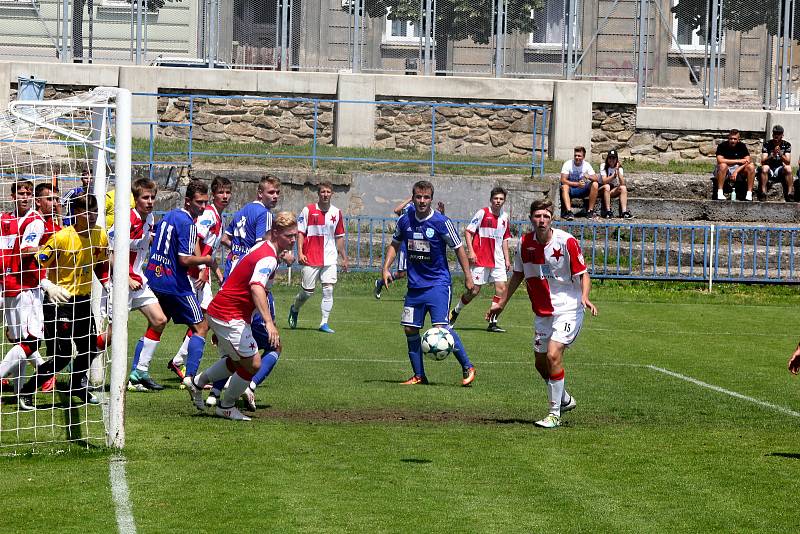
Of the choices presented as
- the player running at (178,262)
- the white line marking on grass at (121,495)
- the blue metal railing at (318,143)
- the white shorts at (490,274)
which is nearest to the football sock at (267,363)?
the player running at (178,262)

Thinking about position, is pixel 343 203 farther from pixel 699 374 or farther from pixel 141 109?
pixel 699 374

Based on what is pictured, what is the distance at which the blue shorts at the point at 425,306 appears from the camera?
1359 cm

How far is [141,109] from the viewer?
96.5ft

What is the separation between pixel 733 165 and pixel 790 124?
Result: 3.44 meters

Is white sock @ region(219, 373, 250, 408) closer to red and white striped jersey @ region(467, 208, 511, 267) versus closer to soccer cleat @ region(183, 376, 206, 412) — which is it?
soccer cleat @ region(183, 376, 206, 412)

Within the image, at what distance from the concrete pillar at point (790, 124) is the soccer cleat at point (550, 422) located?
70.3 ft

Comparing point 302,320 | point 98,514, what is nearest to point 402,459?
point 98,514

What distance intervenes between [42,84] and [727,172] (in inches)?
593

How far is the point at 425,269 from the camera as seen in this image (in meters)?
13.7

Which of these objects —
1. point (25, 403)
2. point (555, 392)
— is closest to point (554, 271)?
point (555, 392)

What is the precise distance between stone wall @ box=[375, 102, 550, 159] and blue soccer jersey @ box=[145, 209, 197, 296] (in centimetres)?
1737

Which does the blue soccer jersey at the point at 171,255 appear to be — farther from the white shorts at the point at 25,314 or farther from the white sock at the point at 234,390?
the white sock at the point at 234,390

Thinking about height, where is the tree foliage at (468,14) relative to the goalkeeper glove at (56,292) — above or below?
above

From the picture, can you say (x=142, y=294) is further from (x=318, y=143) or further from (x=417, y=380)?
(x=318, y=143)
